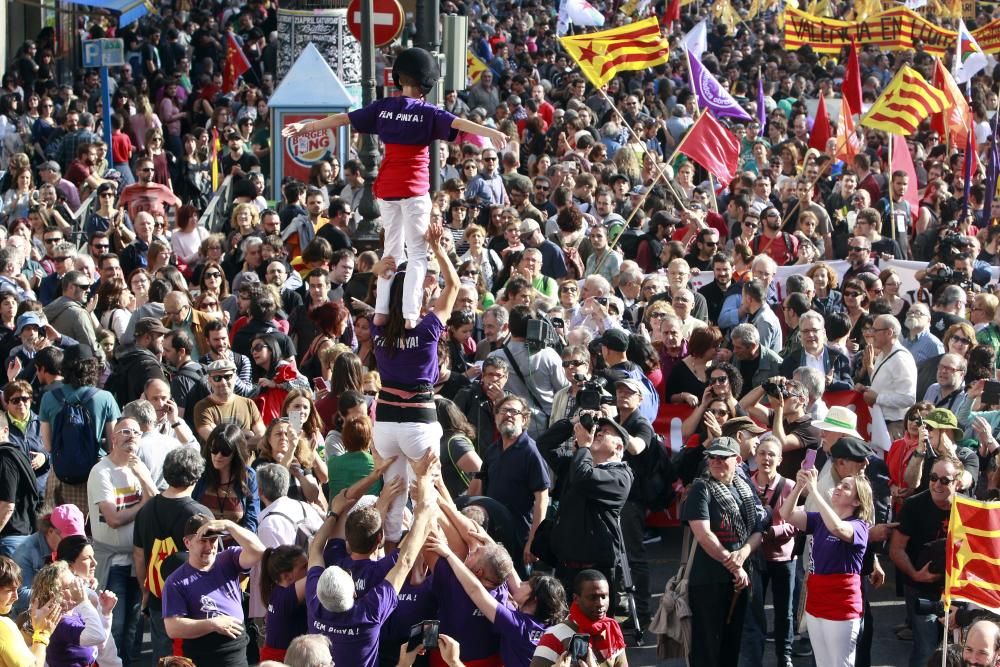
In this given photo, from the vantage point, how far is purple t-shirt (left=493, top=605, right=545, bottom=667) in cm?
798

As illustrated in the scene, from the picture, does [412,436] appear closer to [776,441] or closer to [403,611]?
[403,611]

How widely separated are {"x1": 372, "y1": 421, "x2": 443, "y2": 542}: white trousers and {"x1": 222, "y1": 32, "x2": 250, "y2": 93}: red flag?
1672cm

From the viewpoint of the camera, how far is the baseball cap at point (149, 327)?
11.6 m

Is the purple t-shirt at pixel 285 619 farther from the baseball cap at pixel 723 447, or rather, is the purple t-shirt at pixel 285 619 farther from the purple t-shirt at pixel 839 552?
the purple t-shirt at pixel 839 552

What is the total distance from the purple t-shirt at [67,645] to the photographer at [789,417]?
14.5 ft

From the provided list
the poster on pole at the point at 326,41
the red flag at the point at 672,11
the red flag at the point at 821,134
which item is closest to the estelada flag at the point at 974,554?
the red flag at the point at 821,134

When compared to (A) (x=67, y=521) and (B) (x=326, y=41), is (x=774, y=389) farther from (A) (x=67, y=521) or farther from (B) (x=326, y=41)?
(B) (x=326, y=41)

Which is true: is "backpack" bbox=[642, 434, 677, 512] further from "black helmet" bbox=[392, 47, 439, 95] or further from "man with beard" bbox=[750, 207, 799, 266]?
"man with beard" bbox=[750, 207, 799, 266]

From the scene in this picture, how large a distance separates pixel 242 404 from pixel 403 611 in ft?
10.0

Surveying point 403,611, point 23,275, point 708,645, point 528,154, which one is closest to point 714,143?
point 528,154

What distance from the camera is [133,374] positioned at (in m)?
11.2

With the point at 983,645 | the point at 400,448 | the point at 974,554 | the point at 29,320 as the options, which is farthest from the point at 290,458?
the point at 983,645

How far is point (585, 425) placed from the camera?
384 inches

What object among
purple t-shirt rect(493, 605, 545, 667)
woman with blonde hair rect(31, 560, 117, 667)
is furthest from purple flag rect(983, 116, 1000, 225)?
woman with blonde hair rect(31, 560, 117, 667)
